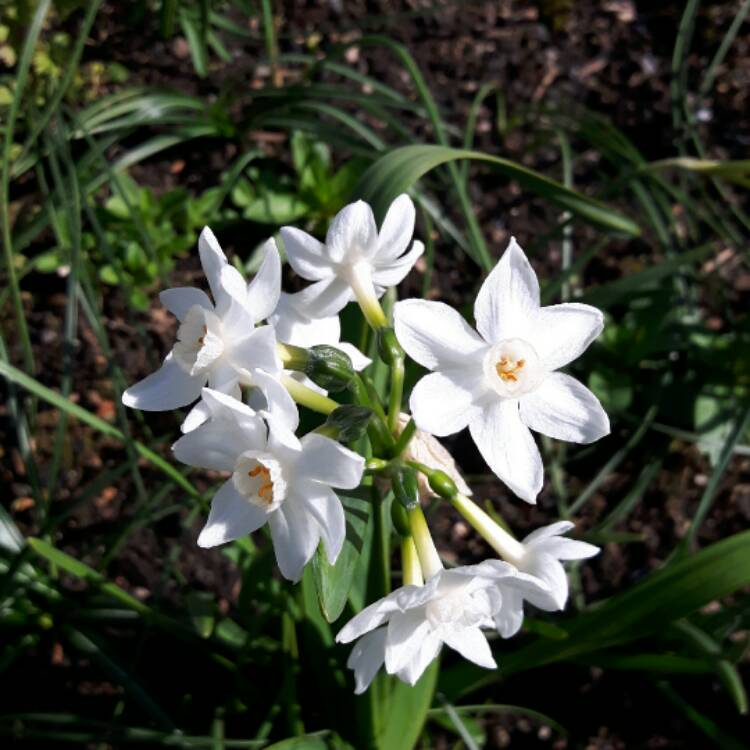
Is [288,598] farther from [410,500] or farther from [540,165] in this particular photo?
[540,165]

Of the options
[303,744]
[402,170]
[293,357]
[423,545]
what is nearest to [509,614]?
[423,545]

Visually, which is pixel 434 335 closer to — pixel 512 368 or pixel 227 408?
pixel 512 368

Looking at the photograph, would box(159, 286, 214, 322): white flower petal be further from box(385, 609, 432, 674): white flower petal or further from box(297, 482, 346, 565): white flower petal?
box(385, 609, 432, 674): white flower petal

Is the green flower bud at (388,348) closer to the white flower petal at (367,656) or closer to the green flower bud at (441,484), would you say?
the green flower bud at (441,484)

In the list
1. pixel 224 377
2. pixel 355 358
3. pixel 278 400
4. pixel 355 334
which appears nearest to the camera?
pixel 278 400

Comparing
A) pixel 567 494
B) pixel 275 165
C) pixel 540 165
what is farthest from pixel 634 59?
pixel 567 494

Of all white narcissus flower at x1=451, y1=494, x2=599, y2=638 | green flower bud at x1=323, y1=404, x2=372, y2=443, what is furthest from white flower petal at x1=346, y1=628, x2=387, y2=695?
green flower bud at x1=323, y1=404, x2=372, y2=443
